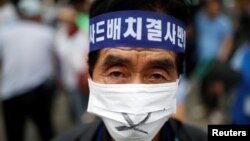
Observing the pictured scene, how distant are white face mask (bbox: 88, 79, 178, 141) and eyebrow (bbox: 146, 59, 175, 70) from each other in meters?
0.08

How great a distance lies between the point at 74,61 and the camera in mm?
7523

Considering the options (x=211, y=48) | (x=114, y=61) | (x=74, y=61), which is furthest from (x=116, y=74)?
(x=211, y=48)

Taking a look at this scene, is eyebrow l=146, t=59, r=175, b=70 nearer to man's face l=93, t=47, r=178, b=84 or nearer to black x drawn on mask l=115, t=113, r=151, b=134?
man's face l=93, t=47, r=178, b=84

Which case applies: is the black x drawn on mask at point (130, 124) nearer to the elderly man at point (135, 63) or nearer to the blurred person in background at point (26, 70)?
the elderly man at point (135, 63)

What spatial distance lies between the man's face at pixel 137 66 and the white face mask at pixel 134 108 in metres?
0.03

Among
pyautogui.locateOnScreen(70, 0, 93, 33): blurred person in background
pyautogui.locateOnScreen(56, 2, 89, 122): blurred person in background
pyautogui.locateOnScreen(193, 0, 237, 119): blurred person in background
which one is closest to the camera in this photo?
pyautogui.locateOnScreen(56, 2, 89, 122): blurred person in background

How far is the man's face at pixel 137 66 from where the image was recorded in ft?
9.17

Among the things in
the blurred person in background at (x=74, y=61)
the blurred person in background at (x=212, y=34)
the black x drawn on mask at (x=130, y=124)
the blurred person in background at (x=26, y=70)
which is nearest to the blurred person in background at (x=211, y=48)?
the blurred person in background at (x=212, y=34)

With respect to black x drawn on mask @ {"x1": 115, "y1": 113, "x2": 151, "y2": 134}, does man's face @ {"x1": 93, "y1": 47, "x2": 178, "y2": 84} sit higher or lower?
higher

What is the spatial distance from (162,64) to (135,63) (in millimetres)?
111

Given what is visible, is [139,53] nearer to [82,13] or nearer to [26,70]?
[26,70]

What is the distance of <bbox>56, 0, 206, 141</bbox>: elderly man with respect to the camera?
280 centimetres

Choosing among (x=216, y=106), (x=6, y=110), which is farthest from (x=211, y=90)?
(x=6, y=110)

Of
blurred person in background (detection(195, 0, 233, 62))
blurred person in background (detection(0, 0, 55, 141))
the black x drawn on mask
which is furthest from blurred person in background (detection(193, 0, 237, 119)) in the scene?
the black x drawn on mask
